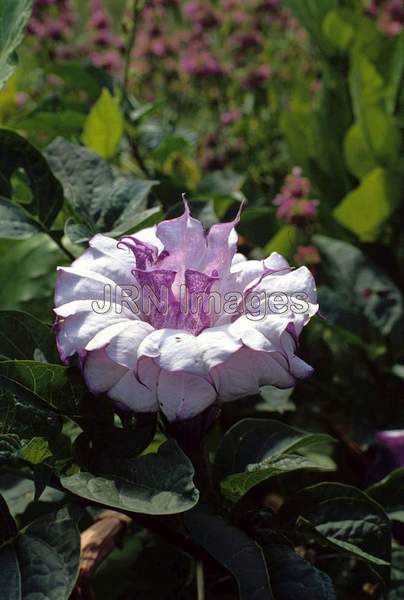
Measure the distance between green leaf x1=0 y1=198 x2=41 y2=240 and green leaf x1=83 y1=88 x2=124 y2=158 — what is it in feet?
0.80

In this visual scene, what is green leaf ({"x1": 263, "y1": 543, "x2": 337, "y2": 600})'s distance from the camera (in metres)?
0.54

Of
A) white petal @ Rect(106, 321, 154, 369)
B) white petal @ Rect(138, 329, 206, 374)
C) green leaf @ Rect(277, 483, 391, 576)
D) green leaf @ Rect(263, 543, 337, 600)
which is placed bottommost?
green leaf @ Rect(277, 483, 391, 576)

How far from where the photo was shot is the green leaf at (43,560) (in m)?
0.50

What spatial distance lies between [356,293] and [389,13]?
2.79ft

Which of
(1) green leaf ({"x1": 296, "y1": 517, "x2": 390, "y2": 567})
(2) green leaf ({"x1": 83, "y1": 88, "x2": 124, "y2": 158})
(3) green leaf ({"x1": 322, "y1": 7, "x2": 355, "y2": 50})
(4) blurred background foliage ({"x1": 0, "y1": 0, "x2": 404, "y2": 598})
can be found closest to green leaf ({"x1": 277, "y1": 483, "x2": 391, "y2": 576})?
(1) green leaf ({"x1": 296, "y1": 517, "x2": 390, "y2": 567})

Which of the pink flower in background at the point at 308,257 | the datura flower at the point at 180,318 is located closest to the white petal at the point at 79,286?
the datura flower at the point at 180,318

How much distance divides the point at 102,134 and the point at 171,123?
50 cm

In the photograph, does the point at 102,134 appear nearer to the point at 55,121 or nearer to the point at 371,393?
the point at 55,121

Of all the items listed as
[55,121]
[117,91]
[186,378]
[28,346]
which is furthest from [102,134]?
[186,378]

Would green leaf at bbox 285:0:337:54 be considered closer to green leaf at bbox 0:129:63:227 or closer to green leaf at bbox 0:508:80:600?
green leaf at bbox 0:129:63:227

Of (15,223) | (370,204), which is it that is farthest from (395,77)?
(15,223)

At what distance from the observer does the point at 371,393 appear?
0.96 m

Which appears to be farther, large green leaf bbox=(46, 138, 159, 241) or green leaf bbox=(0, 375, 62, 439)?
large green leaf bbox=(46, 138, 159, 241)

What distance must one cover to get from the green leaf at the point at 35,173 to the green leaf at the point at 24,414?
8.4 inches
